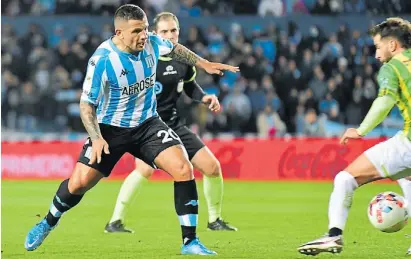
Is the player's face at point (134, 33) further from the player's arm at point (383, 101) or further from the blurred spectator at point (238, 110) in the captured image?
the blurred spectator at point (238, 110)

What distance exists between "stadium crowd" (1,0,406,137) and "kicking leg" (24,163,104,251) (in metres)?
11.6

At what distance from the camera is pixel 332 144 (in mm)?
19062

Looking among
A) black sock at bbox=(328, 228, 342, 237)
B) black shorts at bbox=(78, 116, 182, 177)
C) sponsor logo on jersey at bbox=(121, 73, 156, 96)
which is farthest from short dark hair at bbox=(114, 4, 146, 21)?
black sock at bbox=(328, 228, 342, 237)

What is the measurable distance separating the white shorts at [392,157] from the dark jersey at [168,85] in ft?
11.8

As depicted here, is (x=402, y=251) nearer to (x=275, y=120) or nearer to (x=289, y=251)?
(x=289, y=251)

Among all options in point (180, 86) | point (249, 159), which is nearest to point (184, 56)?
point (180, 86)

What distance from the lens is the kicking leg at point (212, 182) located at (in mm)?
10570

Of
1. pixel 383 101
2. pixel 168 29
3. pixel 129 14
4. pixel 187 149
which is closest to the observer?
pixel 383 101

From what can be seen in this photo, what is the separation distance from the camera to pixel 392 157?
7598mm

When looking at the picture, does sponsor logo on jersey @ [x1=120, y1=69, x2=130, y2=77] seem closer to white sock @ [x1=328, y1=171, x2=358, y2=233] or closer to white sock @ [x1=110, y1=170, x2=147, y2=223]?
white sock @ [x1=328, y1=171, x2=358, y2=233]

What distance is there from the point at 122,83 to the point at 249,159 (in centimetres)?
1146

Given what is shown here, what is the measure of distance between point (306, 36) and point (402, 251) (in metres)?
13.8

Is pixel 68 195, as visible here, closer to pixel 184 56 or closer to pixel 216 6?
pixel 184 56

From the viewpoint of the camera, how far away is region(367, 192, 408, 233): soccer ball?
8.12 metres
